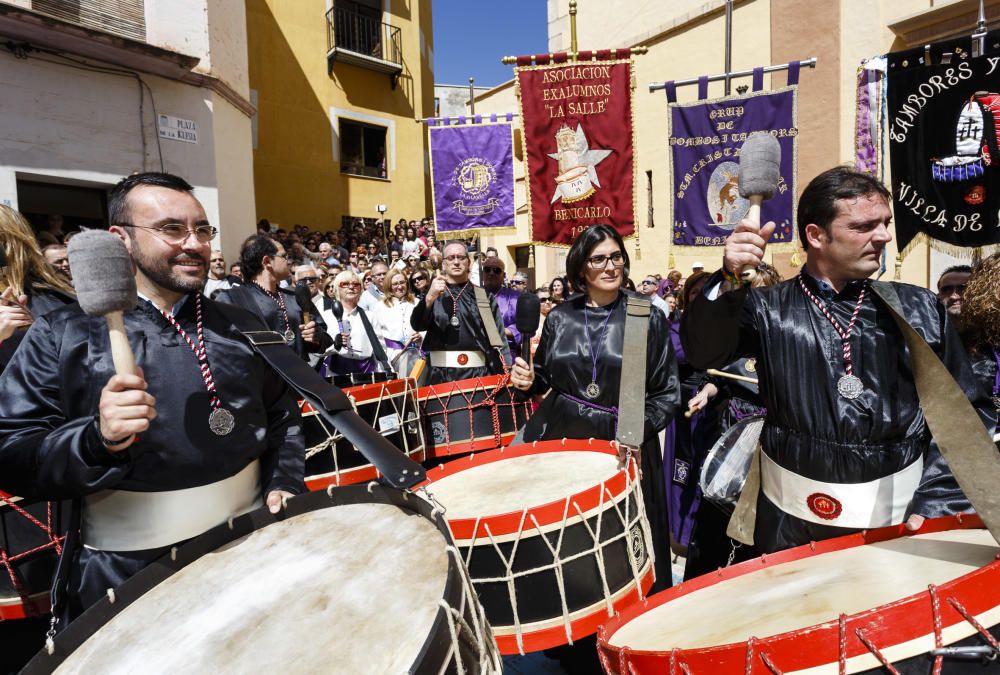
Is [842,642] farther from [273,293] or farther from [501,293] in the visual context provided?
[273,293]

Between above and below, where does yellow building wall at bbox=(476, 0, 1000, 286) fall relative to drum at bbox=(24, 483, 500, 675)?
above

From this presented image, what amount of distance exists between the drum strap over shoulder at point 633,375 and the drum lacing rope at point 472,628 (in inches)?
56.4

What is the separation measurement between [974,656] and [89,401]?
6.99ft

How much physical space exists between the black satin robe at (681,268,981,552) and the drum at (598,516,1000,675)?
394 mm

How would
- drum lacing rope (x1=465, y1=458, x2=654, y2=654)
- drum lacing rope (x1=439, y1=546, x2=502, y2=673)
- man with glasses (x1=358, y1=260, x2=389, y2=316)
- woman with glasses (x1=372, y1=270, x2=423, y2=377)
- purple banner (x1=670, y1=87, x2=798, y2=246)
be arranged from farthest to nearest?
man with glasses (x1=358, y1=260, x2=389, y2=316) → woman with glasses (x1=372, y1=270, x2=423, y2=377) → purple banner (x1=670, y1=87, x2=798, y2=246) → drum lacing rope (x1=465, y1=458, x2=654, y2=654) → drum lacing rope (x1=439, y1=546, x2=502, y2=673)

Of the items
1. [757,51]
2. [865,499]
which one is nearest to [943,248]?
[865,499]

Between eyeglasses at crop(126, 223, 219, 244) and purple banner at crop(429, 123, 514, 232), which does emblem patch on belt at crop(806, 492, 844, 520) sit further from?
purple banner at crop(429, 123, 514, 232)

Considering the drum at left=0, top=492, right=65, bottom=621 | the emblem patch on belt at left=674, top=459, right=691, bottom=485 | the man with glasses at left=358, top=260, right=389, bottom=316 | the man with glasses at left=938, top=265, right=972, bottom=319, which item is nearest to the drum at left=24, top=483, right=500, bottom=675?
the drum at left=0, top=492, right=65, bottom=621

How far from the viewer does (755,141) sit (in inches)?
77.8

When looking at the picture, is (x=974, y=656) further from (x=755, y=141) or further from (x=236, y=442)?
(x=236, y=442)

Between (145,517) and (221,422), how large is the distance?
32 cm

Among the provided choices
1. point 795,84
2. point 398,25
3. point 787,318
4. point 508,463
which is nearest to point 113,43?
point 795,84

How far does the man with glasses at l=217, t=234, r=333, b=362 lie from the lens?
4855 millimetres

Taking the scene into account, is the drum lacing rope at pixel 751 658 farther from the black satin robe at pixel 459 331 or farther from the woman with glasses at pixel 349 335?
the woman with glasses at pixel 349 335
